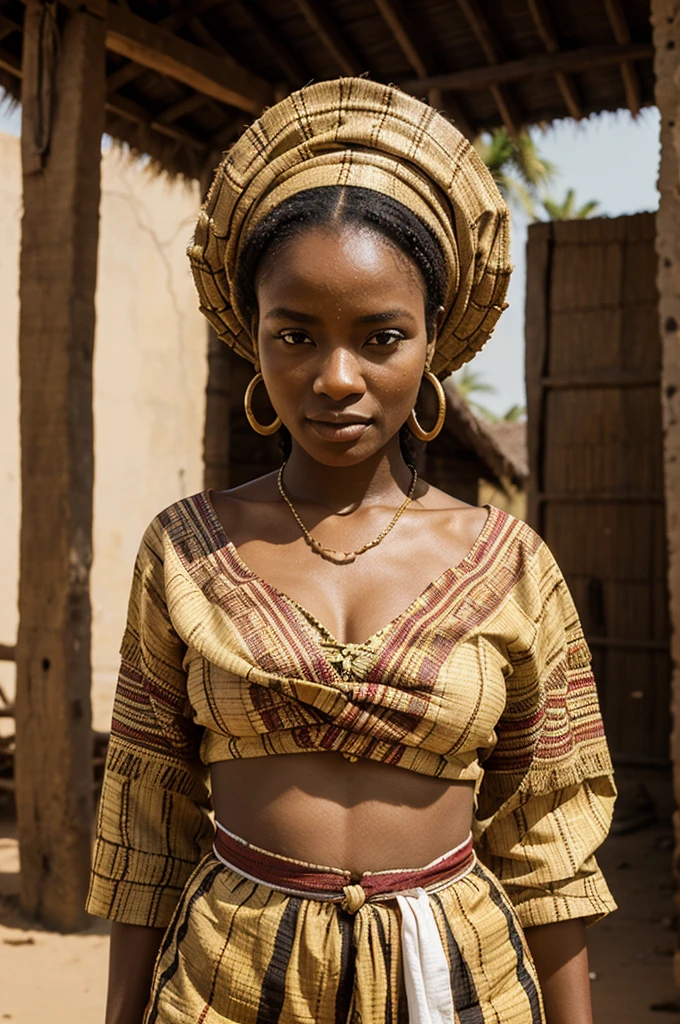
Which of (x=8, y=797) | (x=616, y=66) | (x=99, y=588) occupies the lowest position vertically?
(x=8, y=797)

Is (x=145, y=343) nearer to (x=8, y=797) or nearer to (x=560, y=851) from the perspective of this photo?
(x=8, y=797)

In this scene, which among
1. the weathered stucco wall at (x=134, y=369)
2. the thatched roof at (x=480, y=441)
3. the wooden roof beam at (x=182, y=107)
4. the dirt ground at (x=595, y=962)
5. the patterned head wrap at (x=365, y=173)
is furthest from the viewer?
the weathered stucco wall at (x=134, y=369)

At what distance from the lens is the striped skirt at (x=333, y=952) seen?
1.19 metres

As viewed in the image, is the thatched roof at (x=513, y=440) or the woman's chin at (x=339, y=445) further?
the thatched roof at (x=513, y=440)

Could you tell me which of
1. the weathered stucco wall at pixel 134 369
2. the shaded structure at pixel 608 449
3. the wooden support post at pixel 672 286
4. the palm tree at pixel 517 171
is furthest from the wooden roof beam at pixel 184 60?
the palm tree at pixel 517 171

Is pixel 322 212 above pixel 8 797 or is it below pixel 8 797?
above

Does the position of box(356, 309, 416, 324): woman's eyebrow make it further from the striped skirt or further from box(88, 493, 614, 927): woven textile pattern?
the striped skirt

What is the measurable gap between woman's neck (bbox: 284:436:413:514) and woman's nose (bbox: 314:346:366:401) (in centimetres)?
19

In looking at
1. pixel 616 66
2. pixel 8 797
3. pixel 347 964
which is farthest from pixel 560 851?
pixel 8 797

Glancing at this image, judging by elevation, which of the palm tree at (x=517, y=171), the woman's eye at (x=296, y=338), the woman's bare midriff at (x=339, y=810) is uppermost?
the palm tree at (x=517, y=171)

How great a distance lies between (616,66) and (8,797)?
538cm

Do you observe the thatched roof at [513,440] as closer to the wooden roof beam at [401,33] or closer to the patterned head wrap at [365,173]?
the wooden roof beam at [401,33]

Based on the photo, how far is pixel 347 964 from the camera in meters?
1.21

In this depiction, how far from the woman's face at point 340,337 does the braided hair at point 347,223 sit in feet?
0.04
